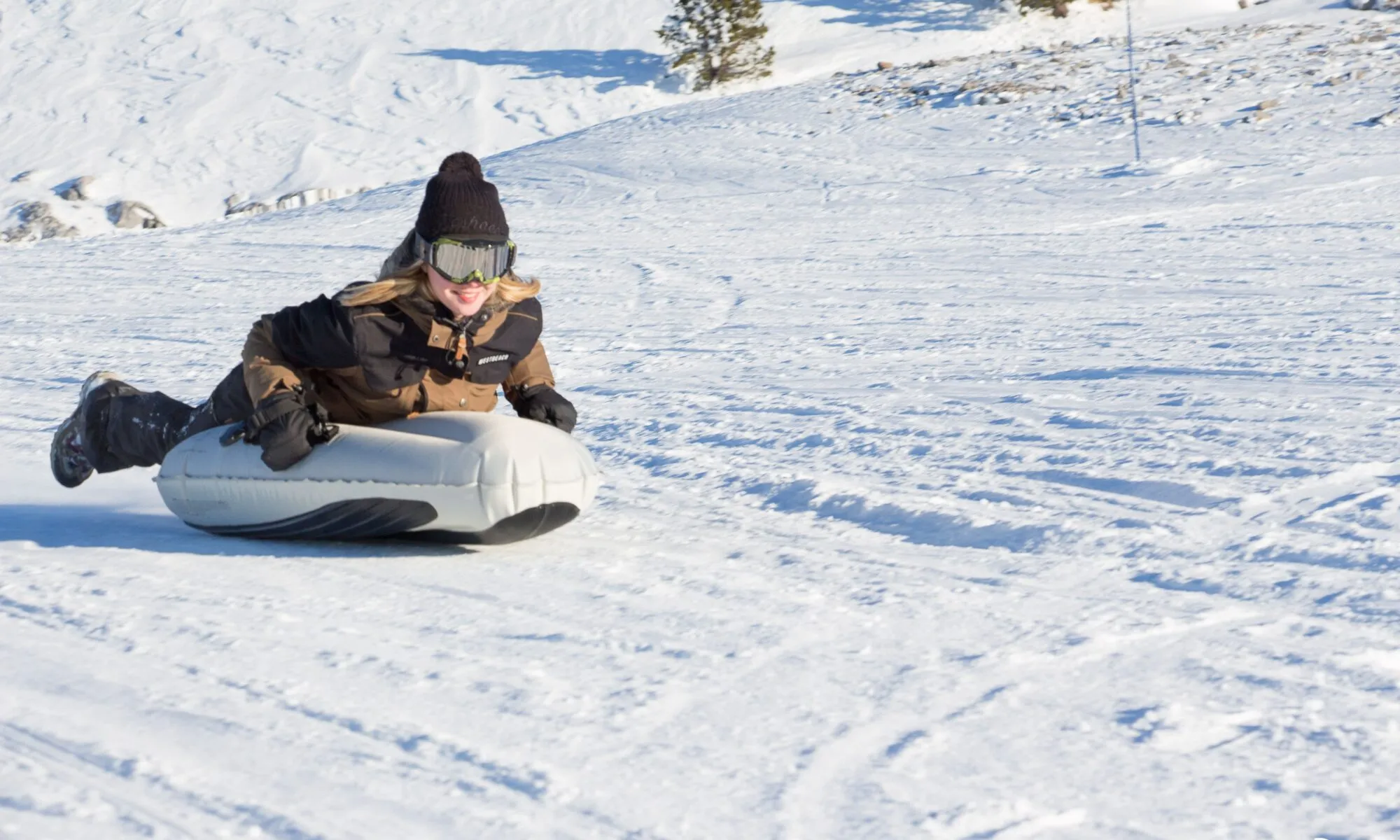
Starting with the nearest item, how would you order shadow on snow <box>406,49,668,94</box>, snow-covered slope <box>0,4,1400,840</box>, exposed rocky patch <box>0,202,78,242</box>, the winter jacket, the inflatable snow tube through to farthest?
snow-covered slope <box>0,4,1400,840</box>, the inflatable snow tube, the winter jacket, exposed rocky patch <box>0,202,78,242</box>, shadow on snow <box>406,49,668,94</box>

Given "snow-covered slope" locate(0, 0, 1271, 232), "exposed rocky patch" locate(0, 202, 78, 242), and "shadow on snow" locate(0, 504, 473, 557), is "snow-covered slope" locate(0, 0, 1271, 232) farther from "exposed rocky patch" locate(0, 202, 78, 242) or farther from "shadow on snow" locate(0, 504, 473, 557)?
"shadow on snow" locate(0, 504, 473, 557)

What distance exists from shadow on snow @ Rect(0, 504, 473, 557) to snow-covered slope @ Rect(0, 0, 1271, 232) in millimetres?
15785

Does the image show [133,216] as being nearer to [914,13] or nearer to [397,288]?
[914,13]

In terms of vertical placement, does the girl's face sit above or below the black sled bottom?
above

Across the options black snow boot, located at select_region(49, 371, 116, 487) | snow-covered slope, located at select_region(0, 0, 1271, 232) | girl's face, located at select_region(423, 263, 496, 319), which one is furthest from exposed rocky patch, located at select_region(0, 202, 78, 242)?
girl's face, located at select_region(423, 263, 496, 319)

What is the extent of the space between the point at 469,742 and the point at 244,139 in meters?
21.9

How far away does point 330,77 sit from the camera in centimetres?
2481

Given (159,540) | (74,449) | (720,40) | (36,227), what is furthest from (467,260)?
(720,40)

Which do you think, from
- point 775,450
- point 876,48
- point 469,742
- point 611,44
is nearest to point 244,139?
point 611,44

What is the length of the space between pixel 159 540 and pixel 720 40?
20.2 meters

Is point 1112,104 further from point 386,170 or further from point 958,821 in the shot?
point 958,821

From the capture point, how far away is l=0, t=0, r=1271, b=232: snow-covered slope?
21.4 meters

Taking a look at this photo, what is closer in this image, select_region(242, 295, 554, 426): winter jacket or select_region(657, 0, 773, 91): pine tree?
select_region(242, 295, 554, 426): winter jacket

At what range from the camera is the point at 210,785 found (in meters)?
2.12
